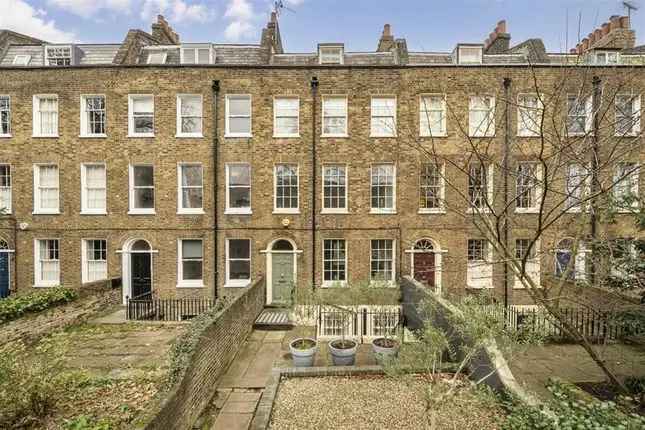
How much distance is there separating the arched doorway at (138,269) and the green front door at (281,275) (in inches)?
214

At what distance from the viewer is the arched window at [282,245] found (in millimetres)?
14062

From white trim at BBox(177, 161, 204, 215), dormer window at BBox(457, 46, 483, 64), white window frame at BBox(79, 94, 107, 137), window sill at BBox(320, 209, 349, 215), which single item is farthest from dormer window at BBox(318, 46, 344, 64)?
white window frame at BBox(79, 94, 107, 137)

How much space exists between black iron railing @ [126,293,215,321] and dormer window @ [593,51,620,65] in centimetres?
2051

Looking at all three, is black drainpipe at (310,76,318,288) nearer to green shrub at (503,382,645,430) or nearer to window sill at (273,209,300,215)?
window sill at (273,209,300,215)

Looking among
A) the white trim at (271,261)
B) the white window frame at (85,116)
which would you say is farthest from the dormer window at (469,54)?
the white window frame at (85,116)

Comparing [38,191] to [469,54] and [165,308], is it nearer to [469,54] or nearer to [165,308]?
[165,308]

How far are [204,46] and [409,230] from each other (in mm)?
12563

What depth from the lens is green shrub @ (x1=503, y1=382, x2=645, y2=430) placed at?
401 cm

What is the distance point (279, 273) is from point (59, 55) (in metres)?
14.8

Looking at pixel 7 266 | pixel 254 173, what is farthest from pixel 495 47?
pixel 7 266

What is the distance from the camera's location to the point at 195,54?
48.9 feet

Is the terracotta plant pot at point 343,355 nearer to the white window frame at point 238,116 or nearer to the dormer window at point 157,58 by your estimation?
the white window frame at point 238,116

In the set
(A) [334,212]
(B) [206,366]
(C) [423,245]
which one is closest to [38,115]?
(A) [334,212]

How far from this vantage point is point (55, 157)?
1402 centimetres
